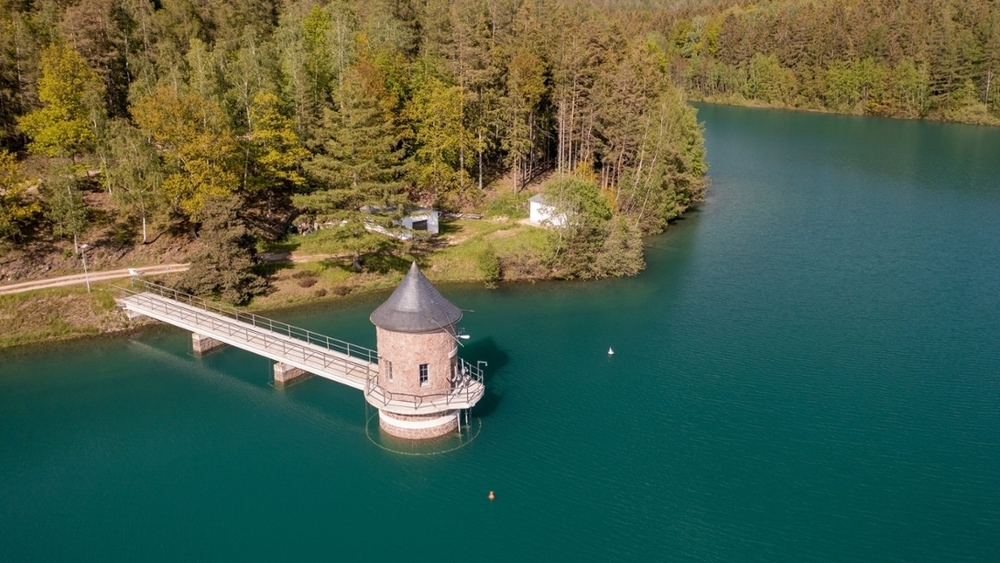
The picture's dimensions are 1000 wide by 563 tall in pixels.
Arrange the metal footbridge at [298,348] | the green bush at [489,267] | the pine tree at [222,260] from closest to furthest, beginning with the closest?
the metal footbridge at [298,348], the pine tree at [222,260], the green bush at [489,267]

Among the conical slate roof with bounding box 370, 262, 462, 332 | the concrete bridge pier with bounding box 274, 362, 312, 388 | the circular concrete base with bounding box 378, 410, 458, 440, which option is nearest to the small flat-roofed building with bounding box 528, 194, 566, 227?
the conical slate roof with bounding box 370, 262, 462, 332

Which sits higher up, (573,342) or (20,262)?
(20,262)

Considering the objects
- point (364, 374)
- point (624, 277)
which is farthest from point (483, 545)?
point (624, 277)

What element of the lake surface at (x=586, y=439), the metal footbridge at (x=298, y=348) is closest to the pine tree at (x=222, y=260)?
the metal footbridge at (x=298, y=348)

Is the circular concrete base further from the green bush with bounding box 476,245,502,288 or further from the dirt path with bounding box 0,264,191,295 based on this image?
the dirt path with bounding box 0,264,191,295

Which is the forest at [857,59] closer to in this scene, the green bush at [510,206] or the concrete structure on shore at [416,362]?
the green bush at [510,206]

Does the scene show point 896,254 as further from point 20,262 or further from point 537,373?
point 20,262
